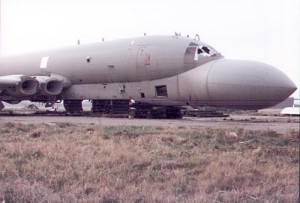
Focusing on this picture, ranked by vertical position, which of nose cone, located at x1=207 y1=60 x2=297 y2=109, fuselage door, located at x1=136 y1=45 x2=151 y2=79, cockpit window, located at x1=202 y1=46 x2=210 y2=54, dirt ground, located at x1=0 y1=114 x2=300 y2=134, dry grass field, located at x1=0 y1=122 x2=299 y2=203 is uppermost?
cockpit window, located at x1=202 y1=46 x2=210 y2=54

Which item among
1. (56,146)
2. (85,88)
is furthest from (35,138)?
(85,88)

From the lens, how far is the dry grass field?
17.6 feet

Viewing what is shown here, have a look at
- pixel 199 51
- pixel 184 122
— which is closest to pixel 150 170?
pixel 184 122

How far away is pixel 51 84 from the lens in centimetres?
2436

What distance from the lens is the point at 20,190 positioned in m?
5.49

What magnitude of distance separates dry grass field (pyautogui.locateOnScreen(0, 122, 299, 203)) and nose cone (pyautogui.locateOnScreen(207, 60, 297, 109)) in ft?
23.4

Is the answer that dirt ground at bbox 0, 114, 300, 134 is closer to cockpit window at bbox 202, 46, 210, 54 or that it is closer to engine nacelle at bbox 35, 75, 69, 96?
cockpit window at bbox 202, 46, 210, 54

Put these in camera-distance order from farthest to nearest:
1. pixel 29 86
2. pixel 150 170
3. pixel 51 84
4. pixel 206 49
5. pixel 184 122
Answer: pixel 51 84
pixel 29 86
pixel 206 49
pixel 184 122
pixel 150 170

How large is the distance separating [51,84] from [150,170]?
727 inches

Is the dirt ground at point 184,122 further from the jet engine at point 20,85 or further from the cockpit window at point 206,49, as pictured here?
the jet engine at point 20,85

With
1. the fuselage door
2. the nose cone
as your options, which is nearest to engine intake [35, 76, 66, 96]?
the fuselage door

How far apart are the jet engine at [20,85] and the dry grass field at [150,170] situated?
543 inches

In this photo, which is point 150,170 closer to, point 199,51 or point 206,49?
point 199,51

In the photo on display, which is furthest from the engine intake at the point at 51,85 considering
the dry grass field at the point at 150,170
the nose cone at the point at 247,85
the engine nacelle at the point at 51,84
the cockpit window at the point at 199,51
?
the dry grass field at the point at 150,170
